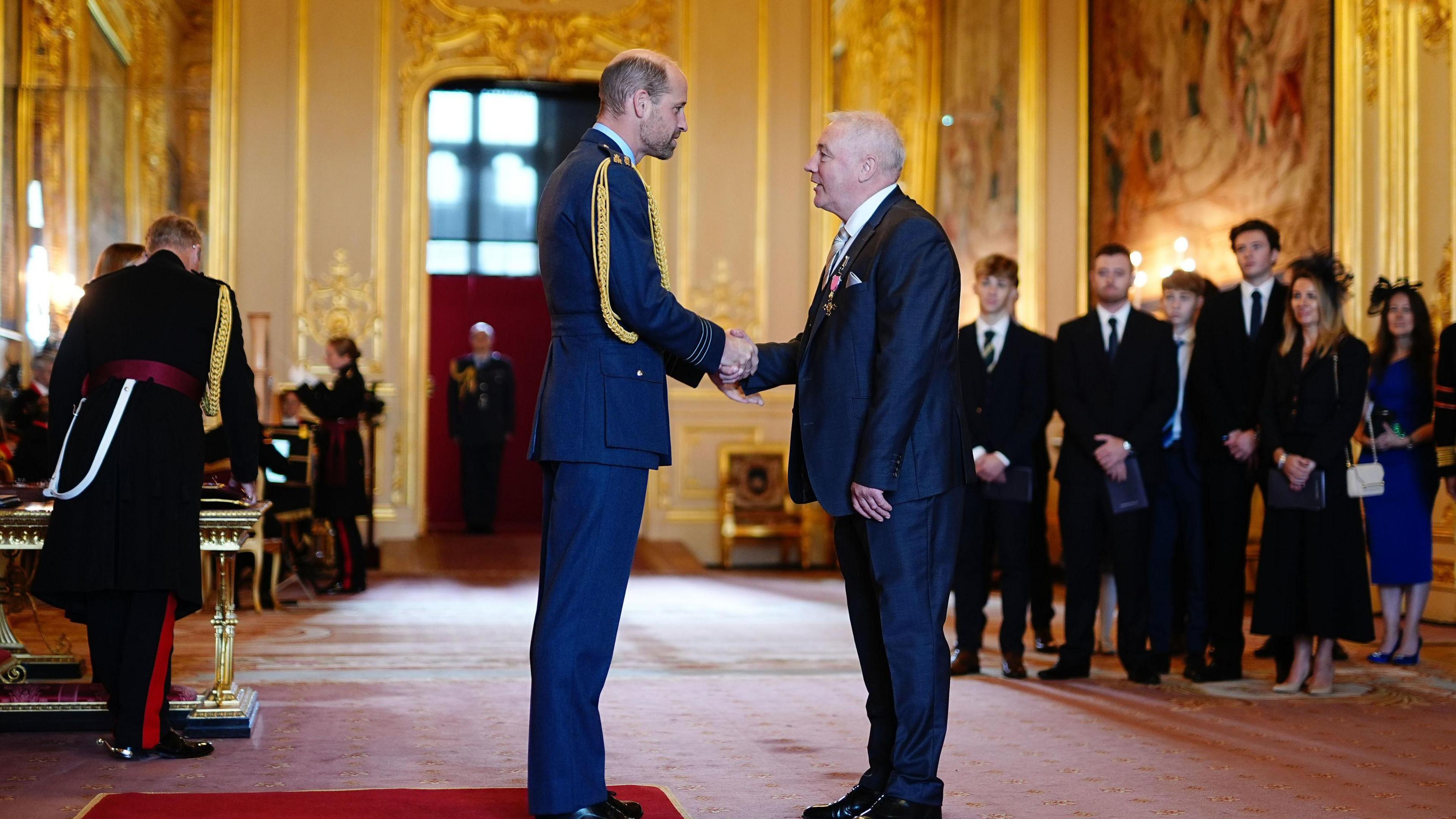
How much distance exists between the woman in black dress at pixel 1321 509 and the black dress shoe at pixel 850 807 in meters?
2.41

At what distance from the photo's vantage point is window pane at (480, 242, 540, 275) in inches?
510

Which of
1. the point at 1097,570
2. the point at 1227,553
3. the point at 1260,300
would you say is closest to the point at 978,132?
the point at 1260,300

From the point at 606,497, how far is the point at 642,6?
29.6 feet

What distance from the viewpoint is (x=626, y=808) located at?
9.99ft

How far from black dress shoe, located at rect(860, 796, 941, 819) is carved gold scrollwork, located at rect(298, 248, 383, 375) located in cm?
859

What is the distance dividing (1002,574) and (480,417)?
7.47 meters

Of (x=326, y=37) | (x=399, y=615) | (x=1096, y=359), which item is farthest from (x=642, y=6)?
(x=1096, y=359)

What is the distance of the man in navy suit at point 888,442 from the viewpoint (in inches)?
120

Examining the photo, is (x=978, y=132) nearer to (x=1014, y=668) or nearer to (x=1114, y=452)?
(x=1114, y=452)

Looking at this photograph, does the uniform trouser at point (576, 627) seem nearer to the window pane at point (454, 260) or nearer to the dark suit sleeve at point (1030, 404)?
the dark suit sleeve at point (1030, 404)

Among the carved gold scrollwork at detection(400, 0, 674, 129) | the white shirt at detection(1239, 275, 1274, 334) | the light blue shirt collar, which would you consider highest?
the carved gold scrollwork at detection(400, 0, 674, 129)

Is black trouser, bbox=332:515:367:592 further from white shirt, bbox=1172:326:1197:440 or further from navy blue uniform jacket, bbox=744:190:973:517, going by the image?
navy blue uniform jacket, bbox=744:190:973:517

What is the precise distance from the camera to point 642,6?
1132cm

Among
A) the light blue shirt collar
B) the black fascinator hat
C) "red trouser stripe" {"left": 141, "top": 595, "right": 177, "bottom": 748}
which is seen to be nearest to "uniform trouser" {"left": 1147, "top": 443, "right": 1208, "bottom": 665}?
the black fascinator hat
